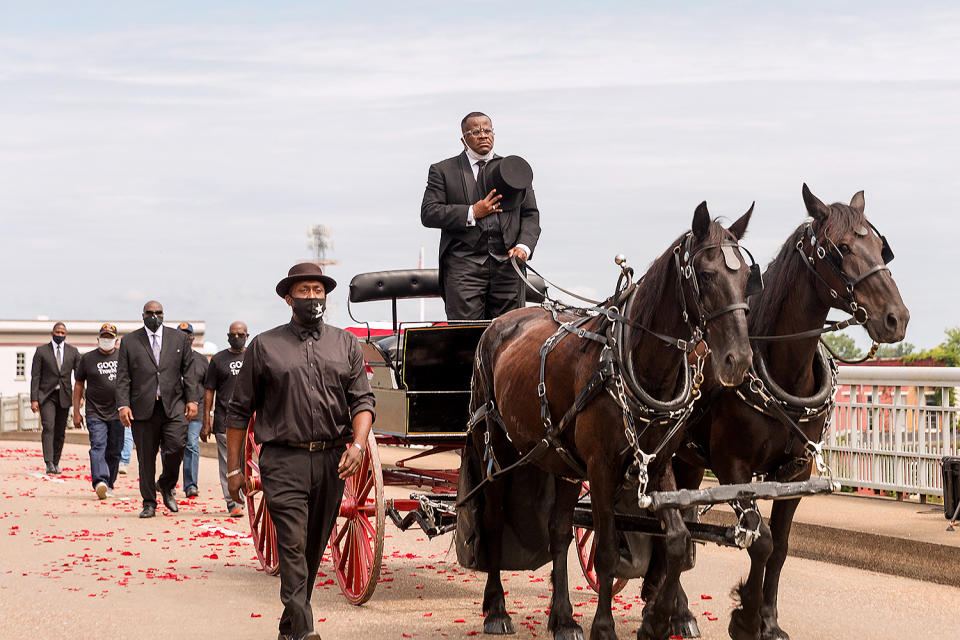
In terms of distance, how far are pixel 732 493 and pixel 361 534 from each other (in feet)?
11.2

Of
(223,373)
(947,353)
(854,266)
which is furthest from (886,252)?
(947,353)

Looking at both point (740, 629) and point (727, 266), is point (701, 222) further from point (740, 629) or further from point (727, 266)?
point (740, 629)

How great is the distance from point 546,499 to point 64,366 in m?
14.3

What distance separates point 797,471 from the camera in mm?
7117

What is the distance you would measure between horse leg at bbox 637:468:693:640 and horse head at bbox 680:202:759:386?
0.84m

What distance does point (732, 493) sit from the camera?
20.8 feet

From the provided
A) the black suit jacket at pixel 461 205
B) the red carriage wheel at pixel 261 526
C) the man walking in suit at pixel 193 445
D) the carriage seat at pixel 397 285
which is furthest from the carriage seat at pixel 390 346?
the man walking in suit at pixel 193 445

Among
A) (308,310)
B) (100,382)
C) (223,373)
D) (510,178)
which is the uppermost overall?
(510,178)

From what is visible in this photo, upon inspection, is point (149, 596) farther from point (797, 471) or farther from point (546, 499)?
point (797, 471)

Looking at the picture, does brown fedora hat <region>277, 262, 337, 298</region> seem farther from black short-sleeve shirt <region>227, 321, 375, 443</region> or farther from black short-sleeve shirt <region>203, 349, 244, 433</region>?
black short-sleeve shirt <region>203, 349, 244, 433</region>

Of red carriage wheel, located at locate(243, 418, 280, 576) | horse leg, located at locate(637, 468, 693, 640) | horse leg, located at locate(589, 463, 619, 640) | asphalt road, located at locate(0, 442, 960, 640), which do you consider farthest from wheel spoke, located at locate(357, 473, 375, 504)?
horse leg, located at locate(637, 468, 693, 640)

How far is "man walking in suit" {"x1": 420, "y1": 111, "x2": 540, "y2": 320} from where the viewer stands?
9.12 metres

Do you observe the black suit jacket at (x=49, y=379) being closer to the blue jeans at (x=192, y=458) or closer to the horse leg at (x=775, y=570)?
the blue jeans at (x=192, y=458)

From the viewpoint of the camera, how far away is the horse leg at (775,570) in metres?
7.06
